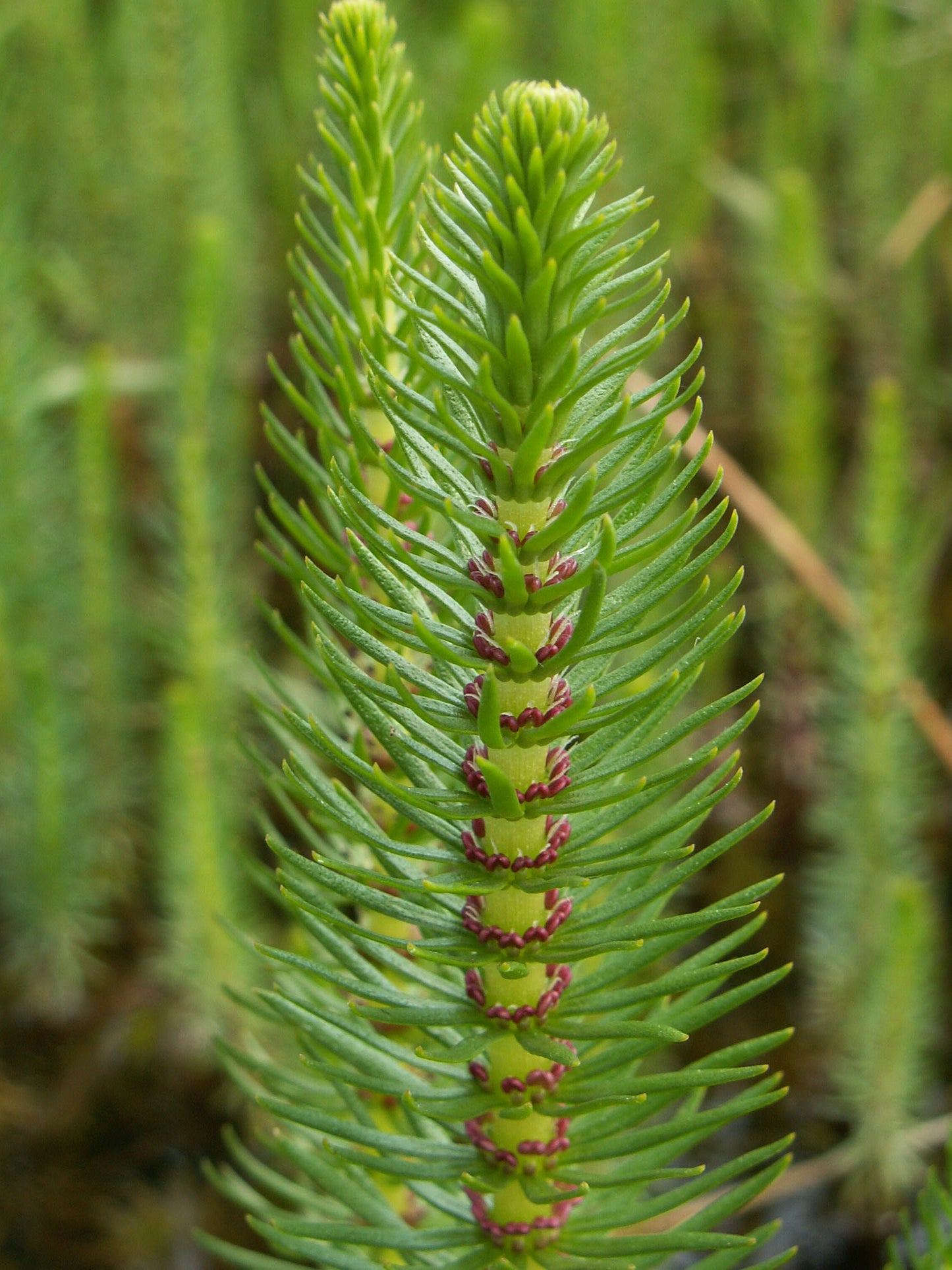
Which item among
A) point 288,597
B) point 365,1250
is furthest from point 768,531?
Answer: point 365,1250

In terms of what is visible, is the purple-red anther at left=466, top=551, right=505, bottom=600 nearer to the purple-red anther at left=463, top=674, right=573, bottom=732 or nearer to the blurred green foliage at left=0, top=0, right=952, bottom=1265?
the purple-red anther at left=463, top=674, right=573, bottom=732

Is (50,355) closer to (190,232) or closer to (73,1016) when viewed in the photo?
(190,232)

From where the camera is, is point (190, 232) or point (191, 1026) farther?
point (190, 232)

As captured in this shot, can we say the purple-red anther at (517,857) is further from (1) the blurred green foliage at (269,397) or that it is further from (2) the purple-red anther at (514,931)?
(1) the blurred green foliage at (269,397)

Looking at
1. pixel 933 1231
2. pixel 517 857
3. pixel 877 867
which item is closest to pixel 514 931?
pixel 517 857

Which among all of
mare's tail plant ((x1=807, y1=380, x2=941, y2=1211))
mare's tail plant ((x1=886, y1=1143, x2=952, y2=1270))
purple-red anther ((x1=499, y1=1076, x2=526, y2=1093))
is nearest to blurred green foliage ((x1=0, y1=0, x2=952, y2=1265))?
mare's tail plant ((x1=807, y1=380, x2=941, y2=1211))

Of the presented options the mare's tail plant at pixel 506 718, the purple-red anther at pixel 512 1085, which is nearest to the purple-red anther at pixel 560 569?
the mare's tail plant at pixel 506 718
